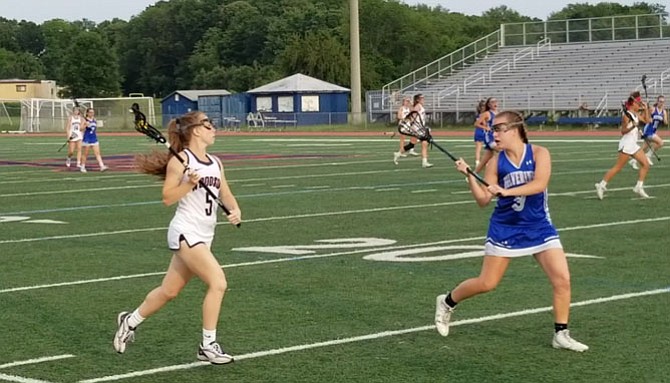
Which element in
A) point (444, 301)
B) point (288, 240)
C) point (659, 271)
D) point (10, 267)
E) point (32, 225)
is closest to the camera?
point (444, 301)

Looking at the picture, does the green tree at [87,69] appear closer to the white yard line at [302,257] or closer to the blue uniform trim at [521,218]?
the white yard line at [302,257]

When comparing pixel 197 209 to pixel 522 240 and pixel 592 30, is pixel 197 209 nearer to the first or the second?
pixel 522 240

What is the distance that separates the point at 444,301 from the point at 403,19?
103m

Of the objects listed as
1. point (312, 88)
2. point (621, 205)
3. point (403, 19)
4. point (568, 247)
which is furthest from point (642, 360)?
point (403, 19)

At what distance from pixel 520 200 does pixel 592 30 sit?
5383cm

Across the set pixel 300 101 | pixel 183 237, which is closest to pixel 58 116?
pixel 300 101

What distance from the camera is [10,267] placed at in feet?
39.4

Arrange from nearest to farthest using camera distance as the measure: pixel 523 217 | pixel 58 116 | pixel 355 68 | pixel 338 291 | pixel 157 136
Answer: pixel 157 136
pixel 523 217
pixel 338 291
pixel 355 68
pixel 58 116

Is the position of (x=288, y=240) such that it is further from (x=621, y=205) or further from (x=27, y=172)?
(x=27, y=172)

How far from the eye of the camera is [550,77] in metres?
57.1

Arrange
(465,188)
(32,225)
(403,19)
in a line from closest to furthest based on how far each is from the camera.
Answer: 1. (32,225)
2. (465,188)
3. (403,19)

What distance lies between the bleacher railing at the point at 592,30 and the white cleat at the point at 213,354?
5363 centimetres

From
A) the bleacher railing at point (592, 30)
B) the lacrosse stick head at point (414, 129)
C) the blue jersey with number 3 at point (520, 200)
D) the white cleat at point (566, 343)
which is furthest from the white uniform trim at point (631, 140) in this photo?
the bleacher railing at point (592, 30)

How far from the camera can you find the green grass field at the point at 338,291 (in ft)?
24.5
